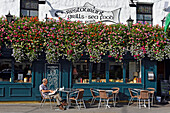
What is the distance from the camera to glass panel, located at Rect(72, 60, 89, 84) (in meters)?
12.0

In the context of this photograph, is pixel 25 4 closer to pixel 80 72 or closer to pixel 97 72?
pixel 80 72

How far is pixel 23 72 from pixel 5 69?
926mm

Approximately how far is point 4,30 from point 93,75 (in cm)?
507

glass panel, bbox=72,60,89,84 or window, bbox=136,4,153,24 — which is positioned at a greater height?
window, bbox=136,4,153,24

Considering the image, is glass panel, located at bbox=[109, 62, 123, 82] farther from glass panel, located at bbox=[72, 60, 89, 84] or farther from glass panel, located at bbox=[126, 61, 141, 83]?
glass panel, located at bbox=[72, 60, 89, 84]

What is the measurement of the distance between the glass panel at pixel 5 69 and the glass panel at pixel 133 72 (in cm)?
626

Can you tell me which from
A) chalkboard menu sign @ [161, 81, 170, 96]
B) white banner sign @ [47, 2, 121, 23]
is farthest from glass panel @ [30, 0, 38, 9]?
chalkboard menu sign @ [161, 81, 170, 96]

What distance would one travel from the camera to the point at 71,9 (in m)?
12.6

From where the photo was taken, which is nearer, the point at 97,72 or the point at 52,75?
the point at 52,75

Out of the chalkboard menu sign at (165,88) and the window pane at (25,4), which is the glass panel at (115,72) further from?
the window pane at (25,4)

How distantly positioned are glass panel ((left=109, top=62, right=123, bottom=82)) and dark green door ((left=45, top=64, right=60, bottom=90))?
2849 mm

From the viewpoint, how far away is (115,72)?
12.2 m

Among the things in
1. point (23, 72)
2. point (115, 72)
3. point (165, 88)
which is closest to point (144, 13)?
point (115, 72)

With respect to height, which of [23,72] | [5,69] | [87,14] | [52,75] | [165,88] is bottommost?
[165,88]
